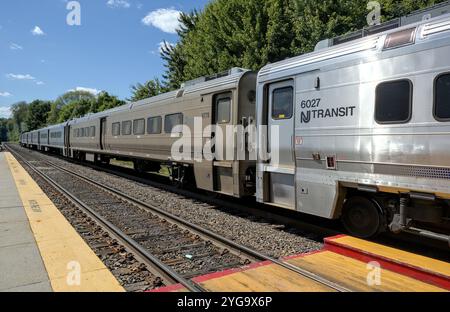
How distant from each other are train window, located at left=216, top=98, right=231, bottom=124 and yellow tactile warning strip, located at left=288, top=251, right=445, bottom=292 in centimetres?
465

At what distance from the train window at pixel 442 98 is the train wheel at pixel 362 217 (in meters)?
1.75

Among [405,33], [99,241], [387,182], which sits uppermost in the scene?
[405,33]

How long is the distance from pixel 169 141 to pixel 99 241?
6.03m

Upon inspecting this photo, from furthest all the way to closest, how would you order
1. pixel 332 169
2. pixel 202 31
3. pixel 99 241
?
pixel 202 31 → pixel 99 241 → pixel 332 169

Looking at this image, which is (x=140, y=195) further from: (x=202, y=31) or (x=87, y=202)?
(x=202, y=31)

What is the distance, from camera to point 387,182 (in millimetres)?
5410

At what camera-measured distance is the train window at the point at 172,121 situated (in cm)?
1191

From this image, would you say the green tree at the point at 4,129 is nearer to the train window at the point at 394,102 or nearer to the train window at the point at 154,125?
the train window at the point at 154,125

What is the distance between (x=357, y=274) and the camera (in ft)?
16.2

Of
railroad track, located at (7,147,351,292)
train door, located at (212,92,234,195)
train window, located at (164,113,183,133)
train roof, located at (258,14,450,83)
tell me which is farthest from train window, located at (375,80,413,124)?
train window, located at (164,113,183,133)

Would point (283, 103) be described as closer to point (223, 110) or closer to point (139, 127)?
point (223, 110)

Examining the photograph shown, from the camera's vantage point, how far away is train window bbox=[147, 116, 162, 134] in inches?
537
